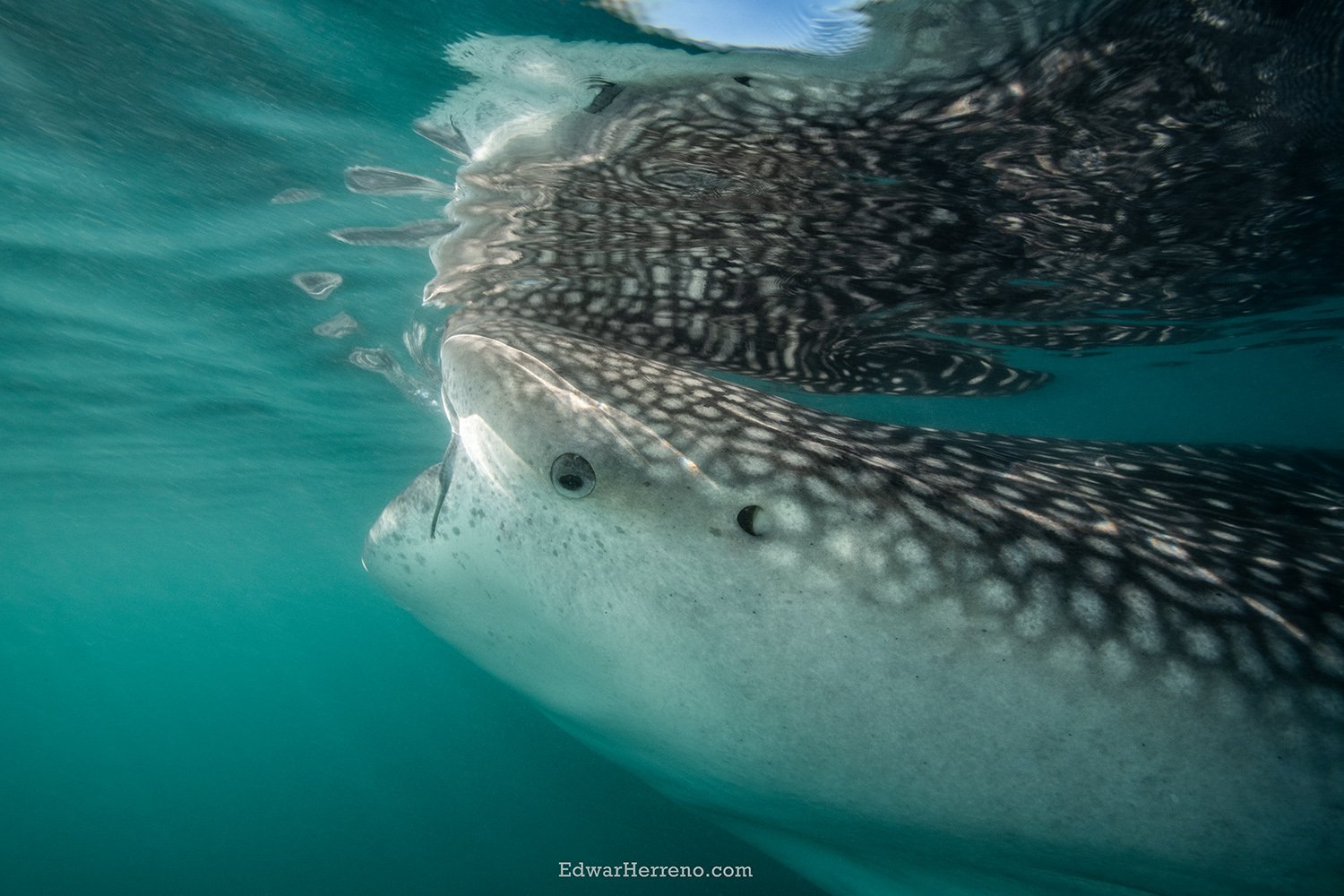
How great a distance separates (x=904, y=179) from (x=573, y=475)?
3503 mm

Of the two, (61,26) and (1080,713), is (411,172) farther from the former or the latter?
(1080,713)

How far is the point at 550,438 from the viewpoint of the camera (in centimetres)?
208

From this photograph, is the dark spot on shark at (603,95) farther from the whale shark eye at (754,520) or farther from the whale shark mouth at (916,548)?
the whale shark eye at (754,520)

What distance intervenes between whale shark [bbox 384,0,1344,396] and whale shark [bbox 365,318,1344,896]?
2.16 m

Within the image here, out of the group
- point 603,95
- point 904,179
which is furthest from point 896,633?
point 904,179

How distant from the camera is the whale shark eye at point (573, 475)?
81.0 inches

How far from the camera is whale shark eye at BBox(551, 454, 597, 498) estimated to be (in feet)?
6.75

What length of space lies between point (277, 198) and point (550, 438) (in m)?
5.55

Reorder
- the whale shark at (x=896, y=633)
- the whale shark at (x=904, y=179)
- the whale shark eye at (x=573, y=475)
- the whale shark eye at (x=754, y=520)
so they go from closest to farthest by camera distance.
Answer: the whale shark at (x=896, y=633) → the whale shark eye at (x=754, y=520) → the whale shark eye at (x=573, y=475) → the whale shark at (x=904, y=179)

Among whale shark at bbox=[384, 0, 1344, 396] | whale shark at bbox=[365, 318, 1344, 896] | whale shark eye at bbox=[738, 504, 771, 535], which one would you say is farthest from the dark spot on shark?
whale shark eye at bbox=[738, 504, 771, 535]

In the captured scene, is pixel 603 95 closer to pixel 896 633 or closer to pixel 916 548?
pixel 916 548

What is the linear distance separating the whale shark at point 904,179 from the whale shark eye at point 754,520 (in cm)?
259

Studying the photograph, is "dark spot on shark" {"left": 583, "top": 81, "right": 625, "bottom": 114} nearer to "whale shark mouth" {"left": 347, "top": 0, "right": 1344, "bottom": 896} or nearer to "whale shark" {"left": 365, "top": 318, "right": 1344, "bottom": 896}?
"whale shark mouth" {"left": 347, "top": 0, "right": 1344, "bottom": 896}

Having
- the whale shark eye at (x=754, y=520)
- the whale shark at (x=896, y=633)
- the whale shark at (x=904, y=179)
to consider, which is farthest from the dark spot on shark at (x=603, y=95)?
the whale shark eye at (x=754, y=520)
